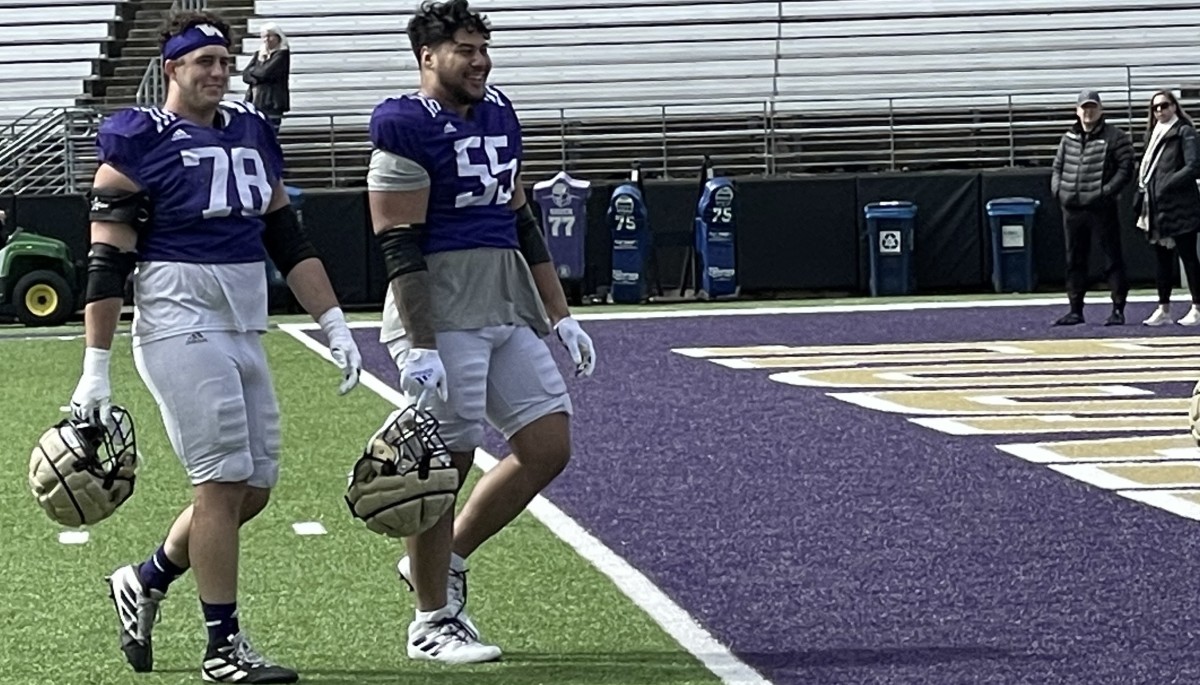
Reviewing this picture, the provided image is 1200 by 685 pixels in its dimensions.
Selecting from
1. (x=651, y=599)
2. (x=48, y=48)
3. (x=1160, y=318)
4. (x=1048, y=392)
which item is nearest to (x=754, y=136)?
(x=1160, y=318)

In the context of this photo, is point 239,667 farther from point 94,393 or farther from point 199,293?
point 199,293

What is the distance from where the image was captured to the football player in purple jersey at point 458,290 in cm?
576

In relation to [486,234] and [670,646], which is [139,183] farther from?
[670,646]

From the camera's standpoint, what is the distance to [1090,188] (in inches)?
644

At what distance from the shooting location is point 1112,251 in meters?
16.8

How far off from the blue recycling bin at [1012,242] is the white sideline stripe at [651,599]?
12.8m

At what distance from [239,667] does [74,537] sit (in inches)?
109

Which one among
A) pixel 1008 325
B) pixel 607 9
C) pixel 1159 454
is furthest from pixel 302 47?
pixel 1159 454

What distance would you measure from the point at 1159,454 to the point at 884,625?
3913 millimetres

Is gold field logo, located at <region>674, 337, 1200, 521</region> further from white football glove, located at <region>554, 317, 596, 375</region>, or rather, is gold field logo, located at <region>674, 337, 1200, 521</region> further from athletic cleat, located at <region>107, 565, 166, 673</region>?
athletic cleat, located at <region>107, 565, 166, 673</region>

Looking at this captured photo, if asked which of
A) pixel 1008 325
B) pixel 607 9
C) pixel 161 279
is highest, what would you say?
pixel 607 9

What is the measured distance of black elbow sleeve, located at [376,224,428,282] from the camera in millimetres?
5723

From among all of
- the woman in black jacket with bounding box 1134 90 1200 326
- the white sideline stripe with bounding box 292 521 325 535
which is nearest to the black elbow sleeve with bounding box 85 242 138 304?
the white sideline stripe with bounding box 292 521 325 535

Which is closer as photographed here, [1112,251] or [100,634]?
[100,634]
